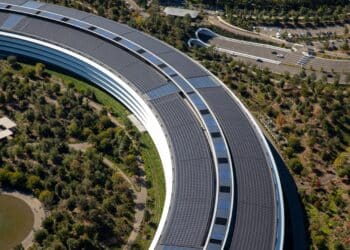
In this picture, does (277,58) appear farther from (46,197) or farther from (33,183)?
(46,197)

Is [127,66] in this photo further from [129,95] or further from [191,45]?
[191,45]

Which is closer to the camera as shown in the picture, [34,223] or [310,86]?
[34,223]

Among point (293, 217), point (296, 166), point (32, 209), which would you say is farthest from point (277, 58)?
point (32, 209)

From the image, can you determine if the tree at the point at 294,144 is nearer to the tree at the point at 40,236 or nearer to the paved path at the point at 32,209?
the paved path at the point at 32,209

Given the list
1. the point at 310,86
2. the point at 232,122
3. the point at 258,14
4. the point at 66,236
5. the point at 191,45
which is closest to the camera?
the point at 66,236

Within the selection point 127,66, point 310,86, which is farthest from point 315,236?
point 127,66

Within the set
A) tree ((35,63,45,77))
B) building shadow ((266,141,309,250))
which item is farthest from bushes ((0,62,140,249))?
building shadow ((266,141,309,250))

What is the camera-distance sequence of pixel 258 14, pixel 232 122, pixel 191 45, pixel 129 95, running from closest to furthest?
1. pixel 232 122
2. pixel 129 95
3. pixel 191 45
4. pixel 258 14

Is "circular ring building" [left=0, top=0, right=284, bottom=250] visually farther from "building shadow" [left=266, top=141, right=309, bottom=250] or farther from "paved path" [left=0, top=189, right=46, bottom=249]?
"paved path" [left=0, top=189, right=46, bottom=249]
